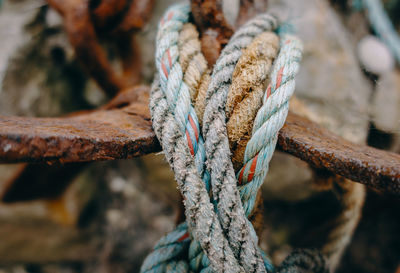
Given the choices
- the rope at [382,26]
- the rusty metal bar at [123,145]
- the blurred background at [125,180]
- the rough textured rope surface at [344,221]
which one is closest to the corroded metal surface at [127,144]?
the rusty metal bar at [123,145]

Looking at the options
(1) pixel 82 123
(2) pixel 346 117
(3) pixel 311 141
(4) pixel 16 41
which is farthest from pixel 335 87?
(4) pixel 16 41

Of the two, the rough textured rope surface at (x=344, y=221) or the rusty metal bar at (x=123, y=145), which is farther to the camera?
the rough textured rope surface at (x=344, y=221)

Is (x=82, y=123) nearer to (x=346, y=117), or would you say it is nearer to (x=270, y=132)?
(x=270, y=132)

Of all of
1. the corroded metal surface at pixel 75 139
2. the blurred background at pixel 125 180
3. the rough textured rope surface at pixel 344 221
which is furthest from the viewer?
the blurred background at pixel 125 180

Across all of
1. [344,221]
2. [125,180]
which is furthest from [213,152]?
[125,180]

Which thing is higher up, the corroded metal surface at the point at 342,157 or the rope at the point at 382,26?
the rope at the point at 382,26

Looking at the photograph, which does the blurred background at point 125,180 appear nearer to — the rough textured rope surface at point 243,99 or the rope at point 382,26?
the rope at point 382,26

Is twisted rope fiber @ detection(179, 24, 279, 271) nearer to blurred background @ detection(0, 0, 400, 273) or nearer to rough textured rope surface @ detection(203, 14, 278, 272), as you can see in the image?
rough textured rope surface @ detection(203, 14, 278, 272)
